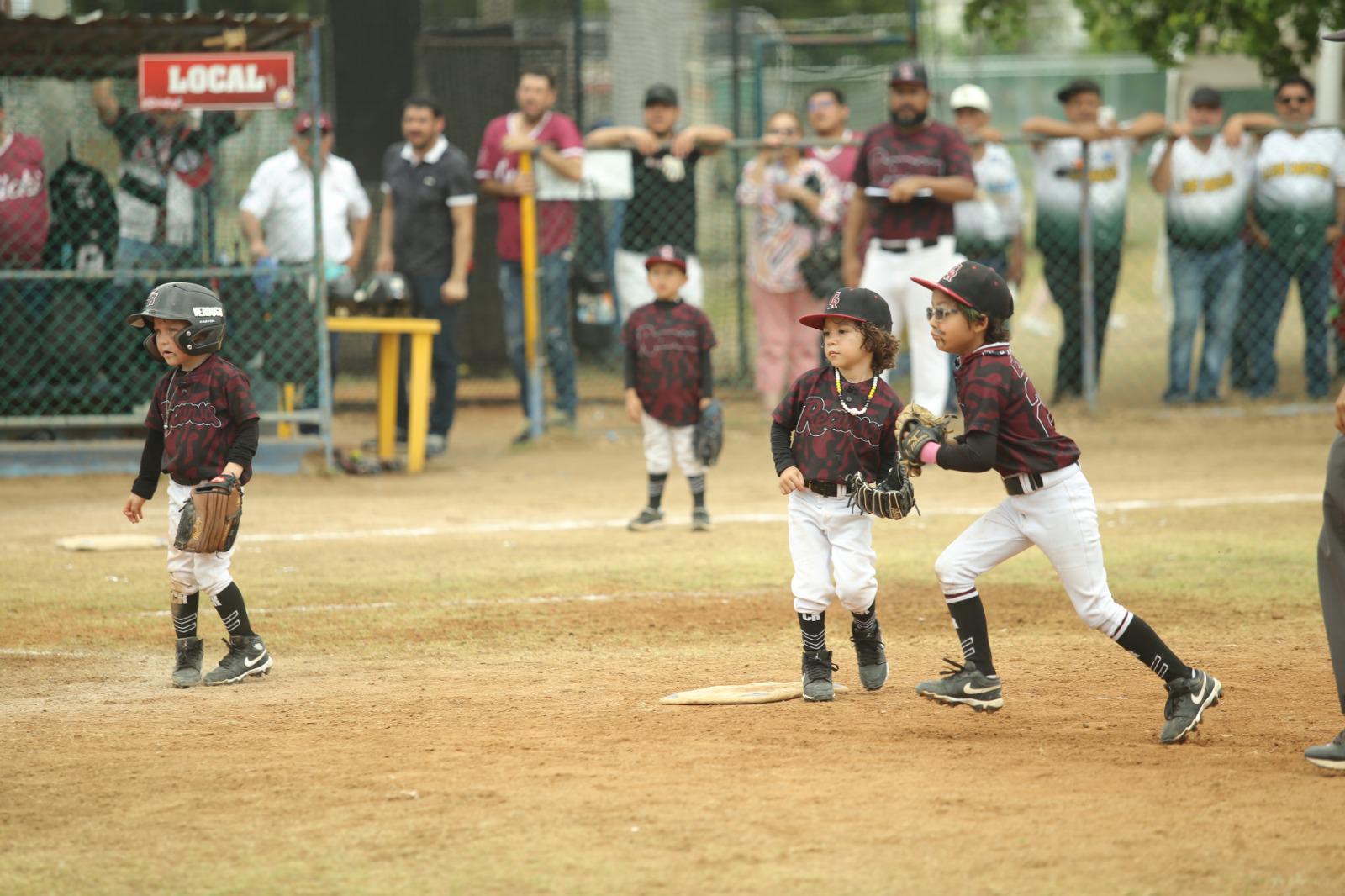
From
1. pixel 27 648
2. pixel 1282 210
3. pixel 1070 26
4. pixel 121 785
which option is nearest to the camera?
pixel 121 785

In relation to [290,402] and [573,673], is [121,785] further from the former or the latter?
[290,402]

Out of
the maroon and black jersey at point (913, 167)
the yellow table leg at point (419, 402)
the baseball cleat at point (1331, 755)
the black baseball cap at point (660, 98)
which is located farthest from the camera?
the black baseball cap at point (660, 98)

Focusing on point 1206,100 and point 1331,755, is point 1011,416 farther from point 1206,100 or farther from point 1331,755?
point 1206,100

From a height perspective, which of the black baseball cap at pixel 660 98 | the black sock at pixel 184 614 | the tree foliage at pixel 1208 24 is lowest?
the black sock at pixel 184 614

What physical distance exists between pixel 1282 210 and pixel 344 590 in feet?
29.1

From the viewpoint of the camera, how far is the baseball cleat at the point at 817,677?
5.89m

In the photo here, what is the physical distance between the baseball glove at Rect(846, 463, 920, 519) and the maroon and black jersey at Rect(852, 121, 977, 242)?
19.8 feet

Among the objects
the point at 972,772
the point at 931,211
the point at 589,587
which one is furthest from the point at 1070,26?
the point at 972,772

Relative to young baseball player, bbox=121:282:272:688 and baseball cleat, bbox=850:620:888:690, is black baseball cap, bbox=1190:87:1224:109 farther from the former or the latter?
young baseball player, bbox=121:282:272:688

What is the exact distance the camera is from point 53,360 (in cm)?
1156

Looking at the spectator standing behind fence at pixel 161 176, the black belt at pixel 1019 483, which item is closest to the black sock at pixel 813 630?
the black belt at pixel 1019 483

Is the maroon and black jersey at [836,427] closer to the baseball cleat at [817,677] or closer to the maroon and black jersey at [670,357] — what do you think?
the baseball cleat at [817,677]

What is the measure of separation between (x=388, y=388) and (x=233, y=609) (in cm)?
573

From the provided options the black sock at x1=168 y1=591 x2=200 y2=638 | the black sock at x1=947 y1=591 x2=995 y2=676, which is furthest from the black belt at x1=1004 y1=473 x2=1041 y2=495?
the black sock at x1=168 y1=591 x2=200 y2=638
